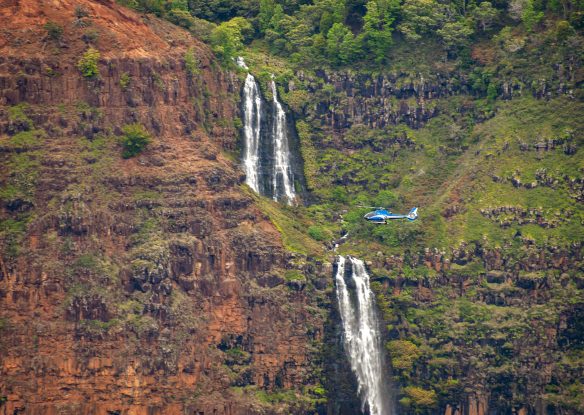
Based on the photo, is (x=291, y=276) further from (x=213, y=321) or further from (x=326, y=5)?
(x=326, y=5)

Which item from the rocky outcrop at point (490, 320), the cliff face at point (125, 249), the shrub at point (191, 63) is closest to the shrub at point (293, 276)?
the cliff face at point (125, 249)

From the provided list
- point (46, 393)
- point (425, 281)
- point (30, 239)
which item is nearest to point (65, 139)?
point (30, 239)

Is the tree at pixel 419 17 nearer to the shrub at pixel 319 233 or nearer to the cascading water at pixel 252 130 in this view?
the cascading water at pixel 252 130

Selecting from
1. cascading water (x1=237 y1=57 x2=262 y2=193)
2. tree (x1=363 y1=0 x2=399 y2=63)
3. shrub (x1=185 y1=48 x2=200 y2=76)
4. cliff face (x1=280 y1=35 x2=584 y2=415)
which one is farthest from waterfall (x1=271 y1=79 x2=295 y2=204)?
tree (x1=363 y1=0 x2=399 y2=63)

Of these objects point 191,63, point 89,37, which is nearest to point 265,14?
point 191,63

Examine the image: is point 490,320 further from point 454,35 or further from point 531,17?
point 531,17

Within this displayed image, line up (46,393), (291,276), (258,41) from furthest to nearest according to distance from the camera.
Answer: (258,41) < (291,276) < (46,393)
